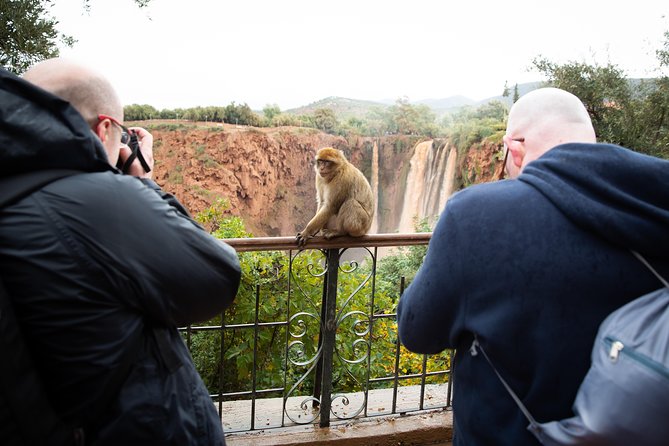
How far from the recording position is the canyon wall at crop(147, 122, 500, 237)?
21922mm

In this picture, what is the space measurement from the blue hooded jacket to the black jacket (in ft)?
2.00

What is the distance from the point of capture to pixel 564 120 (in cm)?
138

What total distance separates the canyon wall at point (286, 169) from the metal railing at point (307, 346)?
17000 millimetres

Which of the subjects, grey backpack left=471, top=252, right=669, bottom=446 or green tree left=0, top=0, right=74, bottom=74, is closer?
grey backpack left=471, top=252, right=669, bottom=446

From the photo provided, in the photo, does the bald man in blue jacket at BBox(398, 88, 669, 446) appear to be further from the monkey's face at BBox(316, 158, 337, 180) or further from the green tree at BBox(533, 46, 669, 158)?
the green tree at BBox(533, 46, 669, 158)

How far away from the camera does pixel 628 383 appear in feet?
3.31

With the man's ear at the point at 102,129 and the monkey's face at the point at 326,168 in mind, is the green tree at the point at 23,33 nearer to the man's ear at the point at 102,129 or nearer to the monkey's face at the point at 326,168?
the monkey's face at the point at 326,168

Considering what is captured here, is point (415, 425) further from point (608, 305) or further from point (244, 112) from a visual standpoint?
point (244, 112)

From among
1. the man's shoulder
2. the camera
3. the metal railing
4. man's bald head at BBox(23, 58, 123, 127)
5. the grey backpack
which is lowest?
the metal railing

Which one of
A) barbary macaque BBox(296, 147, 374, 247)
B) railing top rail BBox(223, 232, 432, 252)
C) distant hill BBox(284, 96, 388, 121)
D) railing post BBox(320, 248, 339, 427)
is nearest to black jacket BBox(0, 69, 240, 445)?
railing top rail BBox(223, 232, 432, 252)

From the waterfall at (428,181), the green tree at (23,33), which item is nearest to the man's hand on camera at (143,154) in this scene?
the green tree at (23,33)

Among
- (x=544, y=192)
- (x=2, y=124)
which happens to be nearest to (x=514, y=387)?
(x=544, y=192)

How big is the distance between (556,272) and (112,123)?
1.10m

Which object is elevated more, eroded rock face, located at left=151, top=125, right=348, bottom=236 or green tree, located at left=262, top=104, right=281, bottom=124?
green tree, located at left=262, top=104, right=281, bottom=124
